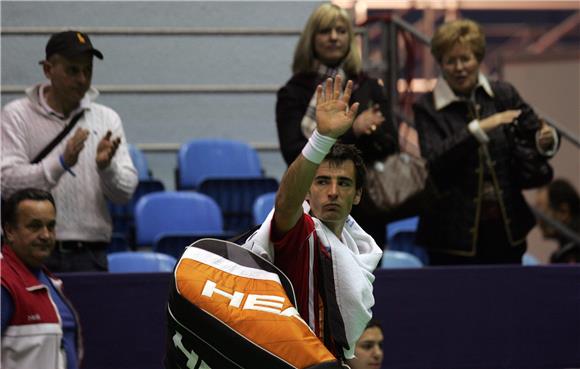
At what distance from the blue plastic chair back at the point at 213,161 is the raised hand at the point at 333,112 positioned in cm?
430

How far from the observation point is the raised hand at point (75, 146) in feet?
18.9

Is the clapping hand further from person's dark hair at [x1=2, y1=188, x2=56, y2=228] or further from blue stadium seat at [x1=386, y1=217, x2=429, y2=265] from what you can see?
person's dark hair at [x1=2, y1=188, x2=56, y2=228]

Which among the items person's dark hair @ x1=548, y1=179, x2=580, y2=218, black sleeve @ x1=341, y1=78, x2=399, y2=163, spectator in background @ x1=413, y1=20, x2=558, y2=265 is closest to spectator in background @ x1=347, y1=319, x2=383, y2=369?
spectator in background @ x1=413, y1=20, x2=558, y2=265

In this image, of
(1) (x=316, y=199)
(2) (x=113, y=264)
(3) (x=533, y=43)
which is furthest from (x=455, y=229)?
(3) (x=533, y=43)

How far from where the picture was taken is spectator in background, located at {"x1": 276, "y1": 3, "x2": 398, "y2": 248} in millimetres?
5992

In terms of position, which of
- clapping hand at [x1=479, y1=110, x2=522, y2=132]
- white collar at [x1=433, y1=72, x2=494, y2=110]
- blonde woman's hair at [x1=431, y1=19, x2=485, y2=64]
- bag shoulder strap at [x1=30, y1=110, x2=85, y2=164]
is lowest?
bag shoulder strap at [x1=30, y1=110, x2=85, y2=164]

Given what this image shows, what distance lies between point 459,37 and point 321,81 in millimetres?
720

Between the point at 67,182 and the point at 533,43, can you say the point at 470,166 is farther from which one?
the point at 533,43

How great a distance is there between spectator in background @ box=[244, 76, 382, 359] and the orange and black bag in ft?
0.38

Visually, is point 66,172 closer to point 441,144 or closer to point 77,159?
point 77,159

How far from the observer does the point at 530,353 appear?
20.5 ft

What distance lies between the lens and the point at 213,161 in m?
8.09

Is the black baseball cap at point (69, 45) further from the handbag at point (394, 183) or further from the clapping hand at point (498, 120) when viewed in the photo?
the clapping hand at point (498, 120)

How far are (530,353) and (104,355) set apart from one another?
2.01 m
